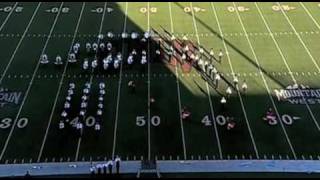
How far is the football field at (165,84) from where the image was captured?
1867cm

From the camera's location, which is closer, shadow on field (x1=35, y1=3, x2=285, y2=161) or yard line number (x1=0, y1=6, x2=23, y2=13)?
shadow on field (x1=35, y1=3, x2=285, y2=161)

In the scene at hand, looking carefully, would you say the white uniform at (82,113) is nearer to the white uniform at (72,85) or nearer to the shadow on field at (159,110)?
the shadow on field at (159,110)

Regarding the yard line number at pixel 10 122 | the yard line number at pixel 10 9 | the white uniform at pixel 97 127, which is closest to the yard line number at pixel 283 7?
the yard line number at pixel 10 9

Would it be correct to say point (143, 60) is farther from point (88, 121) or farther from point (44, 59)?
point (88, 121)

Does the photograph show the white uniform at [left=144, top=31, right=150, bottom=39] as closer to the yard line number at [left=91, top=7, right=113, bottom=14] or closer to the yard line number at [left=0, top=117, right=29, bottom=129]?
the yard line number at [left=91, top=7, right=113, bottom=14]

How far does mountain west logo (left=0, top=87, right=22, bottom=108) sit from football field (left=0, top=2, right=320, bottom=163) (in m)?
0.04

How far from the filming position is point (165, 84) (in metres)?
22.3

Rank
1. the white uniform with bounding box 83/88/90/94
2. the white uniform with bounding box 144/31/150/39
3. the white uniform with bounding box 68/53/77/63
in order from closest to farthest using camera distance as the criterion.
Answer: the white uniform with bounding box 83/88/90/94, the white uniform with bounding box 68/53/77/63, the white uniform with bounding box 144/31/150/39

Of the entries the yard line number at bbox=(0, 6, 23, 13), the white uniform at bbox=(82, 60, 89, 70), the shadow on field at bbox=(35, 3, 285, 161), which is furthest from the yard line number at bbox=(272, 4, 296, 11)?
the yard line number at bbox=(0, 6, 23, 13)

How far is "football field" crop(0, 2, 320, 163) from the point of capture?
18.7 meters

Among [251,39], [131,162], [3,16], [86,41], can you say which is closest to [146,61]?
[86,41]

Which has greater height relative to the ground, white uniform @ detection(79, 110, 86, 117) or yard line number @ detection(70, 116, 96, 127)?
white uniform @ detection(79, 110, 86, 117)

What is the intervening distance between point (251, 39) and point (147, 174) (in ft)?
36.6

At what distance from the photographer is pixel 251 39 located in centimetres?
2614
